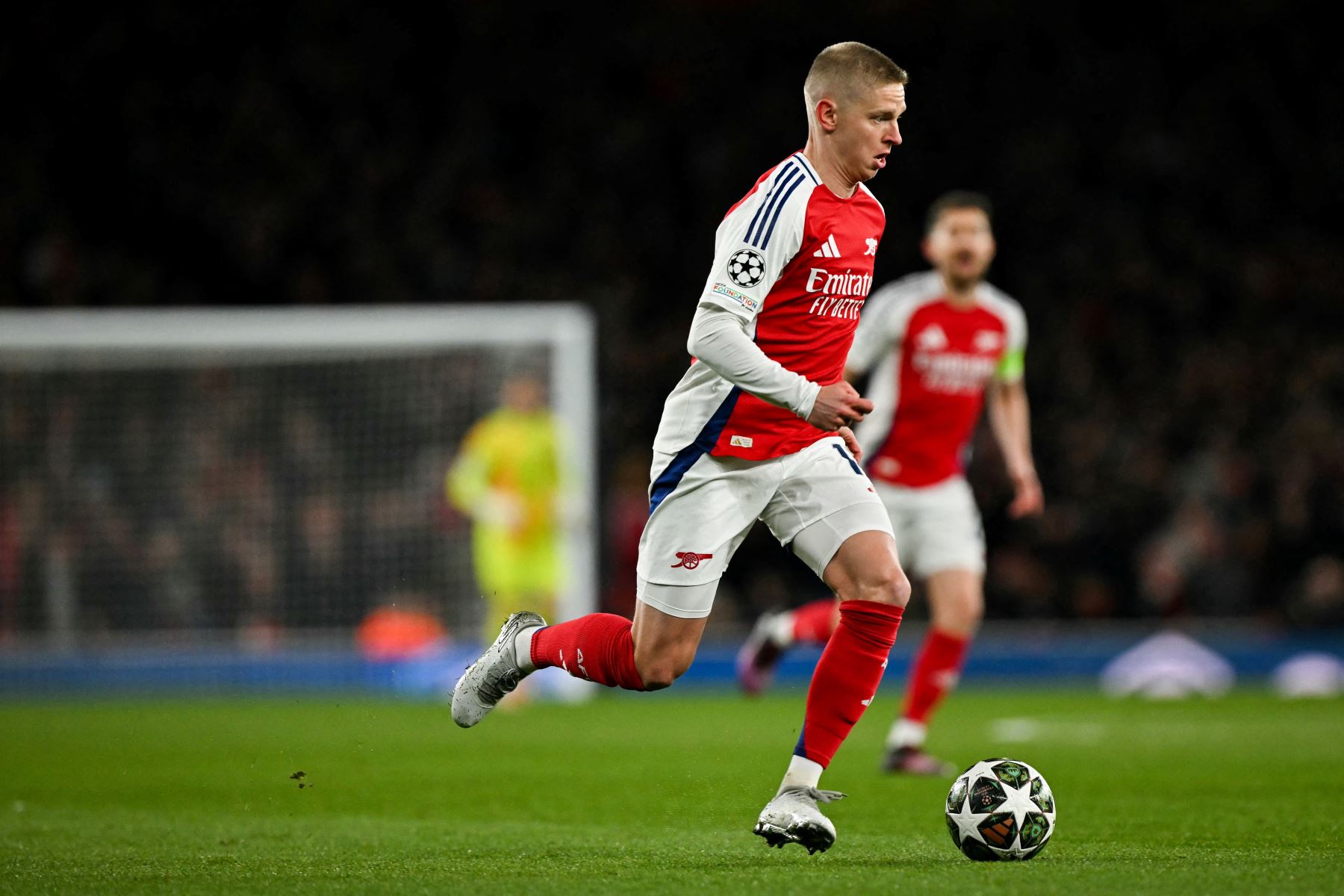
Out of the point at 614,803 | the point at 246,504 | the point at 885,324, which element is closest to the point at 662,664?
the point at 614,803

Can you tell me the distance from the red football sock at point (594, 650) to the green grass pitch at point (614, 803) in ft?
1.55

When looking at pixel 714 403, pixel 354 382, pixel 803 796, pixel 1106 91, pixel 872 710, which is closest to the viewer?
pixel 803 796

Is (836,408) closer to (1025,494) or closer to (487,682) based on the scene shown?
(487,682)

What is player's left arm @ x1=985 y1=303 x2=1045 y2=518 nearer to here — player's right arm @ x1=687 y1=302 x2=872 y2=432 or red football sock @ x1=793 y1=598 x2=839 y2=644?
red football sock @ x1=793 y1=598 x2=839 y2=644

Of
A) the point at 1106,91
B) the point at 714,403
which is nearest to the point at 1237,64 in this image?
the point at 1106,91

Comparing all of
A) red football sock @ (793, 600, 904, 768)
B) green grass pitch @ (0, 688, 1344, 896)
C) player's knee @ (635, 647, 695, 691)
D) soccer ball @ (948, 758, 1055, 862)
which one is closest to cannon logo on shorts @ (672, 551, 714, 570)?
player's knee @ (635, 647, 695, 691)

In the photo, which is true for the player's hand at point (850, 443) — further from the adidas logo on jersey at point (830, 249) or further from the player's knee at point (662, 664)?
the player's knee at point (662, 664)

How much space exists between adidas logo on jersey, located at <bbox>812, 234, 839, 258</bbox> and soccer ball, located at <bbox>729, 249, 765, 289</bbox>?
220 millimetres

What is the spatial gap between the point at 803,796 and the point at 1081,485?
1081cm

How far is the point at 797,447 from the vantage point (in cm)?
505

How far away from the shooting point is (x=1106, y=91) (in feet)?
61.2

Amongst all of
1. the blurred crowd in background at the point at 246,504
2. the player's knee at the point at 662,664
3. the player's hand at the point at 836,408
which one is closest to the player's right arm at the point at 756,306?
the player's hand at the point at 836,408

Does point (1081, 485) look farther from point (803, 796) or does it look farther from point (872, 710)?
point (803, 796)

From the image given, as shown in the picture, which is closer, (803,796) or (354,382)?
(803,796)
